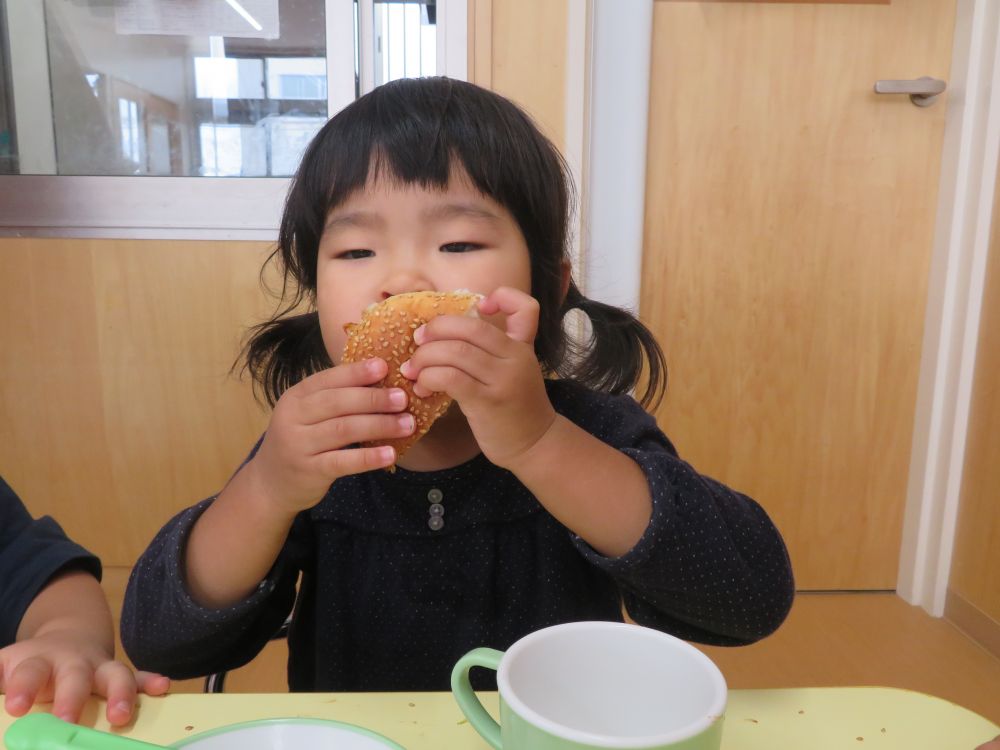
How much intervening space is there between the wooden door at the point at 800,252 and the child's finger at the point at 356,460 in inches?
59.8

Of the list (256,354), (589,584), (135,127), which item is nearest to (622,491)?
(589,584)

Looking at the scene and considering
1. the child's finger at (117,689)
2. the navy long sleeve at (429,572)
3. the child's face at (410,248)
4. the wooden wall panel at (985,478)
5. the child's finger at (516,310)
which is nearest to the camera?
the child's finger at (117,689)

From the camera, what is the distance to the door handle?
6.21 ft

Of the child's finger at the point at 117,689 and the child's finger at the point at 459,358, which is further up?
the child's finger at the point at 459,358

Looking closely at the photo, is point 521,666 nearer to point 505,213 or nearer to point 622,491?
point 622,491

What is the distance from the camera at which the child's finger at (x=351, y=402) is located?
2.00ft

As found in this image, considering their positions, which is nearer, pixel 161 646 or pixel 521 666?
pixel 521 666

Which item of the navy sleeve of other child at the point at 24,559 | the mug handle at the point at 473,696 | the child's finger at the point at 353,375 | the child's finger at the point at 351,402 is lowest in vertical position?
the navy sleeve of other child at the point at 24,559

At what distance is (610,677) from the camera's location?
436mm

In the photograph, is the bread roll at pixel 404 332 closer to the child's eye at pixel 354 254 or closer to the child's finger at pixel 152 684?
the child's eye at pixel 354 254

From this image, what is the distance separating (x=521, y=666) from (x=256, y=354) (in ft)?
2.59

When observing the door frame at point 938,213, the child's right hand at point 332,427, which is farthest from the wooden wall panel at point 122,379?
the child's right hand at point 332,427

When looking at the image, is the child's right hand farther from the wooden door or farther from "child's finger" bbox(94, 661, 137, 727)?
the wooden door

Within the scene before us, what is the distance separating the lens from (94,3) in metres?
1.87
